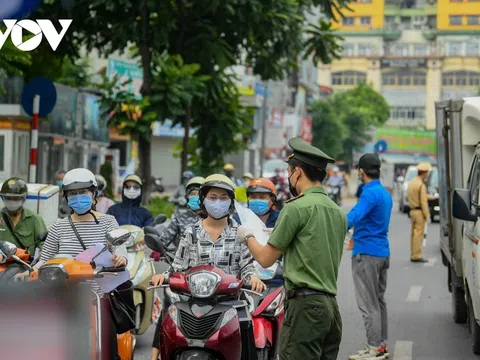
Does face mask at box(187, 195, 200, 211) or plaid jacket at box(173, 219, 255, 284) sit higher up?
face mask at box(187, 195, 200, 211)

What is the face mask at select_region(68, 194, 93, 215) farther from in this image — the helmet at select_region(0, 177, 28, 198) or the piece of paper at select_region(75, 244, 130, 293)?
the helmet at select_region(0, 177, 28, 198)

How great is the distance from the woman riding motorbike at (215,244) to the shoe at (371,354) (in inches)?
103

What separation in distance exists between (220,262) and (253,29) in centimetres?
1666

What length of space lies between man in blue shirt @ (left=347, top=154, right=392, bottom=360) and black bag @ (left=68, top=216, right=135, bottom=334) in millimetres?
2764

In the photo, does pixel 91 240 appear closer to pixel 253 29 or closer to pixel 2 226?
pixel 2 226

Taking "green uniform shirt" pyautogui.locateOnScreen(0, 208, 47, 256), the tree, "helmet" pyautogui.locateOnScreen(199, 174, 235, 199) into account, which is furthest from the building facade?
"helmet" pyautogui.locateOnScreen(199, 174, 235, 199)

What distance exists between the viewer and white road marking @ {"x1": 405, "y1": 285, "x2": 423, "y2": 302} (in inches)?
575

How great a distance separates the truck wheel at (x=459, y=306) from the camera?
11.9 m

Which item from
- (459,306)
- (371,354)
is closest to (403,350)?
(371,354)

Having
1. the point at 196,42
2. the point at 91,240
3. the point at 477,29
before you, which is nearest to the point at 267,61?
the point at 196,42

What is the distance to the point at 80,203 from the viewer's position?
7371 millimetres

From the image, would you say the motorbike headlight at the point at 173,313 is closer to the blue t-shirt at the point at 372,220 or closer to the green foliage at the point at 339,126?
the blue t-shirt at the point at 372,220

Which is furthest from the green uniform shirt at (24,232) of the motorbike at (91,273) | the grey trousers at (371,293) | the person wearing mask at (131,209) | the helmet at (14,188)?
the grey trousers at (371,293)

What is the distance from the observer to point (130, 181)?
1146 cm
